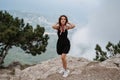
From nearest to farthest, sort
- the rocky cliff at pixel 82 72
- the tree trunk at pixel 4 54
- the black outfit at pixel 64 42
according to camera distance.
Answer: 1. the black outfit at pixel 64 42
2. the rocky cliff at pixel 82 72
3. the tree trunk at pixel 4 54

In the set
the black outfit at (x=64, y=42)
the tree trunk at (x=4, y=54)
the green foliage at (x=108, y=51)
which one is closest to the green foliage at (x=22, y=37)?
the tree trunk at (x=4, y=54)

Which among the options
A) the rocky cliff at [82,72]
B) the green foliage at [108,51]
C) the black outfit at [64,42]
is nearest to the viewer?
the black outfit at [64,42]

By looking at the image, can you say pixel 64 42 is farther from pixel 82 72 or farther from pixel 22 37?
pixel 22 37

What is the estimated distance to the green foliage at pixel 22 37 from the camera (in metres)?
51.0

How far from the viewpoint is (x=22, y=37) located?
5181 cm

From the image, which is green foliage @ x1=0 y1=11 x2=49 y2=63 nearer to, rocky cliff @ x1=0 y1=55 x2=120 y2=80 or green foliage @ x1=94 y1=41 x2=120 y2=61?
green foliage @ x1=94 y1=41 x2=120 y2=61

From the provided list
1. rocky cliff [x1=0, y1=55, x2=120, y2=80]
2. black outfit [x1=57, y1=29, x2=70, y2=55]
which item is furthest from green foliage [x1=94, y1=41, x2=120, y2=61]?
black outfit [x1=57, y1=29, x2=70, y2=55]

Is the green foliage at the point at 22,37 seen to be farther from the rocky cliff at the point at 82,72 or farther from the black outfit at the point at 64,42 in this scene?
the black outfit at the point at 64,42

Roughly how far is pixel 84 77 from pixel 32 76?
25.1 ft

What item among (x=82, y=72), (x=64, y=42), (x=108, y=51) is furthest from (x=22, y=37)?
(x=64, y=42)

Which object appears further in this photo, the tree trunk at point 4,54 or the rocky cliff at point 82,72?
the tree trunk at point 4,54

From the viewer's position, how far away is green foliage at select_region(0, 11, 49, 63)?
5100cm

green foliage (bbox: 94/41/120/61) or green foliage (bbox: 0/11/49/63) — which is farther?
green foliage (bbox: 94/41/120/61)

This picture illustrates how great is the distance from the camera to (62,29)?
1592 cm
